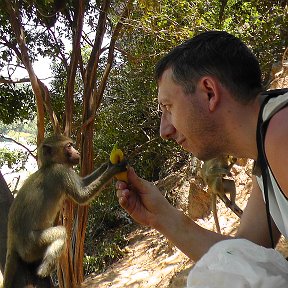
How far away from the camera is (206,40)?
1.53 m

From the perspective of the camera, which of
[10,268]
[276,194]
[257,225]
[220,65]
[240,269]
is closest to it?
[240,269]

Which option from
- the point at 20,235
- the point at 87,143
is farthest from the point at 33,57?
the point at 20,235

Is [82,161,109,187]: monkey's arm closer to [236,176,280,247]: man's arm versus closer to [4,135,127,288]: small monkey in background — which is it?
[4,135,127,288]: small monkey in background

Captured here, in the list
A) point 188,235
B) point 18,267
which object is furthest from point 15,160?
point 188,235

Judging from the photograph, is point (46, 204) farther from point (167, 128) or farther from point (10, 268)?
point (167, 128)

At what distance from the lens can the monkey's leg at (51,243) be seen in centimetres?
389

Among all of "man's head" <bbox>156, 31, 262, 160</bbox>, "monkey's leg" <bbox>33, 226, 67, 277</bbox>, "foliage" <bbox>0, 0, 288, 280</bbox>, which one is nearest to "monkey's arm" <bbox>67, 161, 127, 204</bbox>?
"monkey's leg" <bbox>33, 226, 67, 277</bbox>

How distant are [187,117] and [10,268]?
9.49 feet

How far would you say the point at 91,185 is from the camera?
154 inches

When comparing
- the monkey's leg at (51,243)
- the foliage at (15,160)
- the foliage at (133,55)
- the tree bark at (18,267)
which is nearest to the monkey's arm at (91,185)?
the monkey's leg at (51,243)

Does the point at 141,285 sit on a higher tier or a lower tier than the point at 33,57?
lower

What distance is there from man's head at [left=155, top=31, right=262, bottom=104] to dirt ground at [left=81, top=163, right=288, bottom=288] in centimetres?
421

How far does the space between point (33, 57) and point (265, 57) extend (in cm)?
363

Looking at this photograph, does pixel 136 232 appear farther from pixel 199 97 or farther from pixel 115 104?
pixel 199 97
